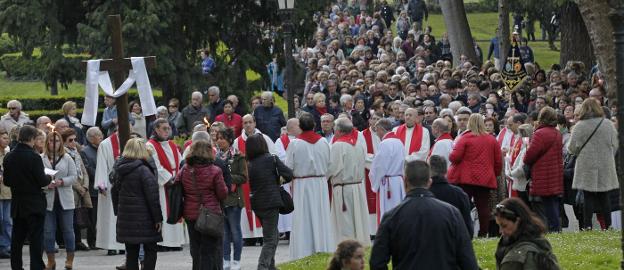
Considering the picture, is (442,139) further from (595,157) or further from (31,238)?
(31,238)

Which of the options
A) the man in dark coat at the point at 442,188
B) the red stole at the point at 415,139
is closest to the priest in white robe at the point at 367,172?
the red stole at the point at 415,139

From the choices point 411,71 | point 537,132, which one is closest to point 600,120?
point 537,132

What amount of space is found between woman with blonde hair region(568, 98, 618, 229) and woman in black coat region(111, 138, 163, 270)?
18.1ft

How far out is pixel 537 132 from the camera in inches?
692

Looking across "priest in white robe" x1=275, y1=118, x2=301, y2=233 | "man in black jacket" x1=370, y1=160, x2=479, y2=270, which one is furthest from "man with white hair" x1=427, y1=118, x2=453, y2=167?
"man in black jacket" x1=370, y1=160, x2=479, y2=270

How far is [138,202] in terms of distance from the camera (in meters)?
15.0

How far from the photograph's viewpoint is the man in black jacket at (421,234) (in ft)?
33.5

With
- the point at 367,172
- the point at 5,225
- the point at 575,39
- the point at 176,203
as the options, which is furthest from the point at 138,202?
the point at 575,39

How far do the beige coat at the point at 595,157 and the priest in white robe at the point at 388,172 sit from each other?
239 centimetres

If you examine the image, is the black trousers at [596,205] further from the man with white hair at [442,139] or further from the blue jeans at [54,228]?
the blue jeans at [54,228]

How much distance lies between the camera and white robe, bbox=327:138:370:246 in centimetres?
1797

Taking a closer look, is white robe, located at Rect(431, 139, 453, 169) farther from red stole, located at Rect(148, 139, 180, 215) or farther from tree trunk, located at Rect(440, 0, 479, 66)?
tree trunk, located at Rect(440, 0, 479, 66)

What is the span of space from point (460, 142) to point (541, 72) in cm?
1046

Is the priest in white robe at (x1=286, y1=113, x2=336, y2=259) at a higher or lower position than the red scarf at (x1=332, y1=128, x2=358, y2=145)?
lower
